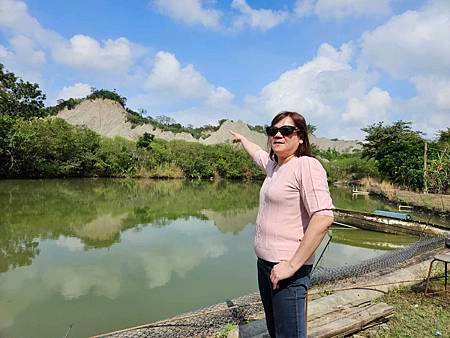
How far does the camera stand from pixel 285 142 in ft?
4.62

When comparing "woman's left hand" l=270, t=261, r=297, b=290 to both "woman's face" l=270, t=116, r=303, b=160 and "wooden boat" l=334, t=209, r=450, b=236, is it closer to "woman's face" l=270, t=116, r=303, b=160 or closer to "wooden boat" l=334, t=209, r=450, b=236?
"woman's face" l=270, t=116, r=303, b=160

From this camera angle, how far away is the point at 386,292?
3406 mm

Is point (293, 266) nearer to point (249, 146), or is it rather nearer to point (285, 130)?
point (285, 130)

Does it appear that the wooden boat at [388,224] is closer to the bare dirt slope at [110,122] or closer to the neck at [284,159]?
the neck at [284,159]

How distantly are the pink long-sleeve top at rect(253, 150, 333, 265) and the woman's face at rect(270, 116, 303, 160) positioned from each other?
0.04m

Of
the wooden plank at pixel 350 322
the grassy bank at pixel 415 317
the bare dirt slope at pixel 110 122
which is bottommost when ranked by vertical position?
the grassy bank at pixel 415 317

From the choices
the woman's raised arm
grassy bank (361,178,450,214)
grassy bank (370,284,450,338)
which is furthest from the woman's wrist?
grassy bank (361,178,450,214)

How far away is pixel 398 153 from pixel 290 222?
18.9 m

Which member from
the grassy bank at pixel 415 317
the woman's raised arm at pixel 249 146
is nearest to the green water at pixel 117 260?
the grassy bank at pixel 415 317

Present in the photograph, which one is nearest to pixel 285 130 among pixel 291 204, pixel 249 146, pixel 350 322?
pixel 291 204

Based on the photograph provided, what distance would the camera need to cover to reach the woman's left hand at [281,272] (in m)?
1.26

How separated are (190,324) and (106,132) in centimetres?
3491

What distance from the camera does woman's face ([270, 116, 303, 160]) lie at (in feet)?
4.62

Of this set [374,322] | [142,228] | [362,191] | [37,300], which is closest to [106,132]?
[362,191]
